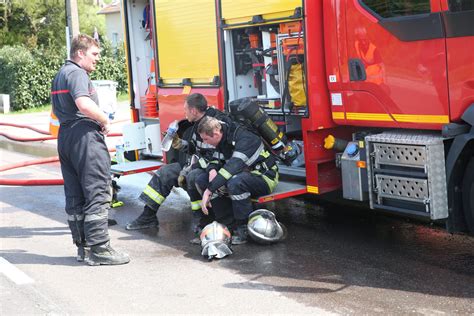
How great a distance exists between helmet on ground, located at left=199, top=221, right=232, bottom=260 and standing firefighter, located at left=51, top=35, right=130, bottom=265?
623 millimetres

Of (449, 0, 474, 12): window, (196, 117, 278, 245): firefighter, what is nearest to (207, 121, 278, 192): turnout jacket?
(196, 117, 278, 245): firefighter

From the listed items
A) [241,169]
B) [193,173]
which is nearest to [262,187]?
[241,169]

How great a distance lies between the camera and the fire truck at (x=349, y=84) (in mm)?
5090

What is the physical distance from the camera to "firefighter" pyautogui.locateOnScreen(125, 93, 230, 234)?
6461 millimetres

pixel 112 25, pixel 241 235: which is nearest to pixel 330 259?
pixel 241 235

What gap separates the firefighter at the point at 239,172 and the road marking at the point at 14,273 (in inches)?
59.2

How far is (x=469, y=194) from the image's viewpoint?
5.05m

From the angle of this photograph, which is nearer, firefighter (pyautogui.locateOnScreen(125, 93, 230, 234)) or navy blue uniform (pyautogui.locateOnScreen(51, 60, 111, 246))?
navy blue uniform (pyautogui.locateOnScreen(51, 60, 111, 246))

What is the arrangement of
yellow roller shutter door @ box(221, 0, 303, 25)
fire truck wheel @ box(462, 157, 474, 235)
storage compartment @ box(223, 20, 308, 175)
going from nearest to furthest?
fire truck wheel @ box(462, 157, 474, 235)
yellow roller shutter door @ box(221, 0, 303, 25)
storage compartment @ box(223, 20, 308, 175)

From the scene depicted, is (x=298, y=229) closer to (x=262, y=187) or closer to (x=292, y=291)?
(x=262, y=187)

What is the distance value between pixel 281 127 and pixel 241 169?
0.82m

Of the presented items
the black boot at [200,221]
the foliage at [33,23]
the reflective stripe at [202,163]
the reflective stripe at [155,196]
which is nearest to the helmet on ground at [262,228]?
the black boot at [200,221]

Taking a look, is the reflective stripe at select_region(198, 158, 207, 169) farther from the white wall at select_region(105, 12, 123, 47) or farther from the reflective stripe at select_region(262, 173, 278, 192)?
the white wall at select_region(105, 12, 123, 47)

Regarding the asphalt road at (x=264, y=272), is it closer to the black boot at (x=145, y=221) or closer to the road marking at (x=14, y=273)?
the road marking at (x=14, y=273)
